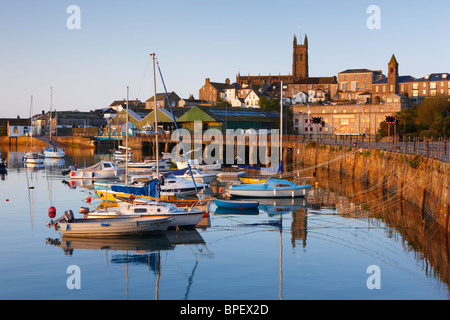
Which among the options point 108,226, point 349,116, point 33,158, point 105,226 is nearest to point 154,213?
point 108,226

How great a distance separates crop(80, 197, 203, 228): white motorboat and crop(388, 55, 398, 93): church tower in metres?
117

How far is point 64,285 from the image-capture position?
2147cm

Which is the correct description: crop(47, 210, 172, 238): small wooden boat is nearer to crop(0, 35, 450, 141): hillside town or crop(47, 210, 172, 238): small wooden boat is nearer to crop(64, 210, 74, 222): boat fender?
crop(64, 210, 74, 222): boat fender

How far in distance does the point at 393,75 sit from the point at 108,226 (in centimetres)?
12130

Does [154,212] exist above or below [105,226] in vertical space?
above

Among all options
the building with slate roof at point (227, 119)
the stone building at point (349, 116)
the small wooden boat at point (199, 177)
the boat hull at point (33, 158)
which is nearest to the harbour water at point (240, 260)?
the small wooden boat at point (199, 177)

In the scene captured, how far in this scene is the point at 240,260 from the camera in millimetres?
25109

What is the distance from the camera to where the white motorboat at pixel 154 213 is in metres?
30.1

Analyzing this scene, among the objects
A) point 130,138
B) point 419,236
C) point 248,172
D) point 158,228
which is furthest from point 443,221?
point 130,138

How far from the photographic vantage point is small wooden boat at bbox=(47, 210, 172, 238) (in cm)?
2883

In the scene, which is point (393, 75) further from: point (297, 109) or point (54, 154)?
point (54, 154)

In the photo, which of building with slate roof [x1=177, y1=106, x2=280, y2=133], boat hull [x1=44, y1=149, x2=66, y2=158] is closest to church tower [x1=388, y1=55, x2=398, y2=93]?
building with slate roof [x1=177, y1=106, x2=280, y2=133]

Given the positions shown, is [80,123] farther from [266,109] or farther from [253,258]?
[253,258]

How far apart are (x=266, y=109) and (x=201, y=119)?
62.5 ft
